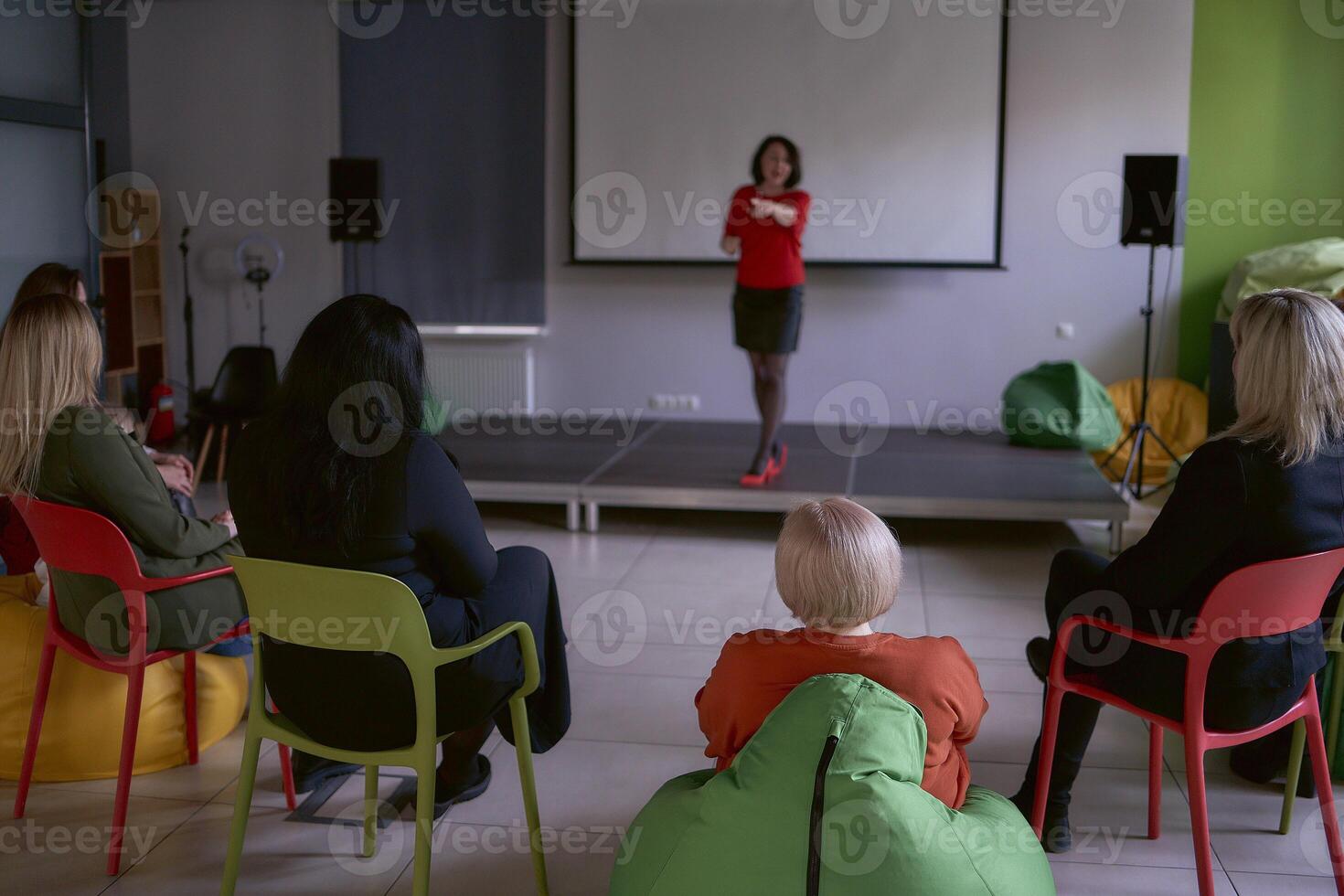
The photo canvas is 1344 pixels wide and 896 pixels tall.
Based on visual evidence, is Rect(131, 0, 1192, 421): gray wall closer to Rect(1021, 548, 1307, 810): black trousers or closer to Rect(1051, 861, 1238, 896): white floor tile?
Rect(1021, 548, 1307, 810): black trousers

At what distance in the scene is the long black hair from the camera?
2219 mm

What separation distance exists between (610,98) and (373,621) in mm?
5874

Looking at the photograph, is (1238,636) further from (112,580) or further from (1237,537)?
(112,580)

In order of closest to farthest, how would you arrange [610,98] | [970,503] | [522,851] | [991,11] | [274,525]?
[274,525]
[522,851]
[970,503]
[991,11]
[610,98]

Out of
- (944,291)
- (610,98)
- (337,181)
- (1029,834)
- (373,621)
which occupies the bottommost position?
(1029,834)

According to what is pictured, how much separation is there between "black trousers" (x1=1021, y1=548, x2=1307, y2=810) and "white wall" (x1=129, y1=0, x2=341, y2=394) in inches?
240

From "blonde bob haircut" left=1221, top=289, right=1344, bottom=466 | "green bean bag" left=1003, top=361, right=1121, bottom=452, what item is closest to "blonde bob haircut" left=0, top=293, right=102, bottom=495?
"blonde bob haircut" left=1221, top=289, right=1344, bottom=466

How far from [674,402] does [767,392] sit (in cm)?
224

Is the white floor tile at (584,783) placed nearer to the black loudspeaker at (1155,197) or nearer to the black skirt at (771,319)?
the black skirt at (771,319)

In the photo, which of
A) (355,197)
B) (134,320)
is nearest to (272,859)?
(355,197)

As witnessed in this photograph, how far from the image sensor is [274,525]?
7.40 feet

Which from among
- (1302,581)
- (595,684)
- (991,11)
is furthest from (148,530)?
(991,11)

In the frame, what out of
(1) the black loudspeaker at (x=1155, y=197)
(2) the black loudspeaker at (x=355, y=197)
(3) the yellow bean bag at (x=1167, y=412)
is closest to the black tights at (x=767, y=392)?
(1) the black loudspeaker at (x=1155, y=197)

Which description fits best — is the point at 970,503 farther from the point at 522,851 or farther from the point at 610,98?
the point at 610,98
